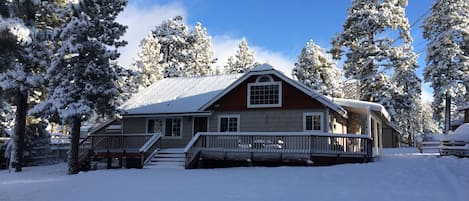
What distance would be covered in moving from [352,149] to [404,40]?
20.8 m

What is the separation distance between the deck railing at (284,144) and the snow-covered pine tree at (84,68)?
15.1 ft

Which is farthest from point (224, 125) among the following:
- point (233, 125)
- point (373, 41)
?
point (373, 41)

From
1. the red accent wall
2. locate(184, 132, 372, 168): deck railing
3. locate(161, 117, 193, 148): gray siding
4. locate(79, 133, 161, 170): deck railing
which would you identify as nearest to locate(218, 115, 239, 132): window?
the red accent wall

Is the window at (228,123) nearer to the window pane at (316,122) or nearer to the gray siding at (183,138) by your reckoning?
the gray siding at (183,138)

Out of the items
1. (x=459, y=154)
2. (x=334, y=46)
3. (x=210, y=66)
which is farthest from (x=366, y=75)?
(x=210, y=66)

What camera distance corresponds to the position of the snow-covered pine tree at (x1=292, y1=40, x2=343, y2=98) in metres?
38.9

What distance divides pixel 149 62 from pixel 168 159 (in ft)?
84.1

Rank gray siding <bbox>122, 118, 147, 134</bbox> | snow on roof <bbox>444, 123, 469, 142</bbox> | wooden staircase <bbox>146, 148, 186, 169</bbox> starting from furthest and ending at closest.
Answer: gray siding <bbox>122, 118, 147, 134</bbox>, snow on roof <bbox>444, 123, 469, 142</bbox>, wooden staircase <bbox>146, 148, 186, 169</bbox>

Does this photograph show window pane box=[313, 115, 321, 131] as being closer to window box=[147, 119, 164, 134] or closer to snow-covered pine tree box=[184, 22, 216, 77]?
window box=[147, 119, 164, 134]

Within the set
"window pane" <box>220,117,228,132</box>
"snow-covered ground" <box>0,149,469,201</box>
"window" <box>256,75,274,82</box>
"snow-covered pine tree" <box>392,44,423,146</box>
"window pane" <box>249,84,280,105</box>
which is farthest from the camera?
"snow-covered pine tree" <box>392,44,423,146</box>

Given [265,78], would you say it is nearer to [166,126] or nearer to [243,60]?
[166,126]

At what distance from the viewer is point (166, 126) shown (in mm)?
22234

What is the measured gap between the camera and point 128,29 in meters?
17.9

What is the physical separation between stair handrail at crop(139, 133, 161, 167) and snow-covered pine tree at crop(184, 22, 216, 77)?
27292 mm
